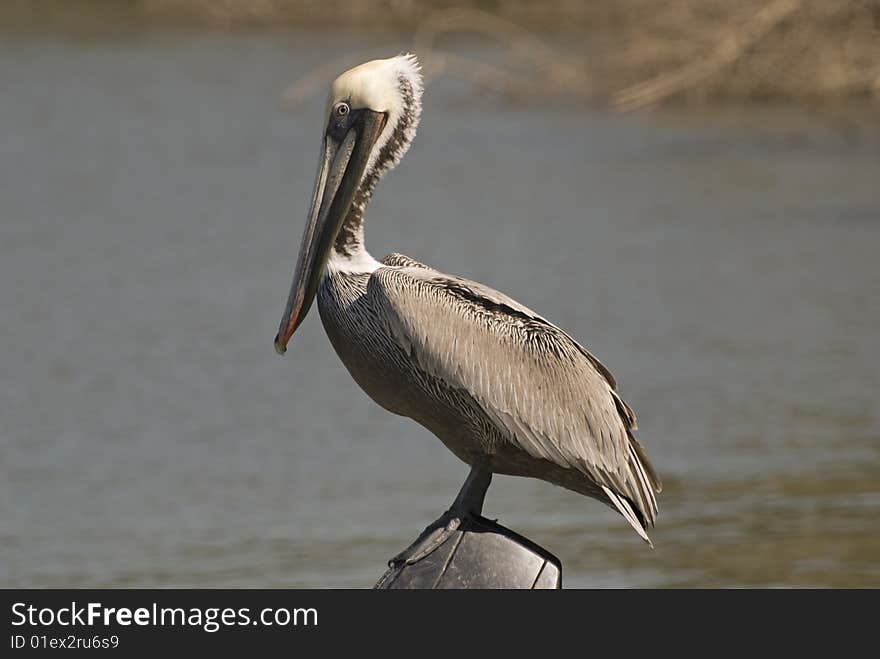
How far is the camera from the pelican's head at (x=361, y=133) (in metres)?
3.76

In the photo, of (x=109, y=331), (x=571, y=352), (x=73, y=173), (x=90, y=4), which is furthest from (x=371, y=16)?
(x=571, y=352)

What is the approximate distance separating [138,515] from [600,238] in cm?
566

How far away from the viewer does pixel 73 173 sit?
49.1 ft

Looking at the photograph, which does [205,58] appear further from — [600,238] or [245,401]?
[245,401]

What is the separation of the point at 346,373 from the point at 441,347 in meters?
A: 5.60

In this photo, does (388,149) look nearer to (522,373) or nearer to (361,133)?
(361,133)

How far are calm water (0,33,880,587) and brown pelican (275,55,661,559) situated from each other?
9.16ft

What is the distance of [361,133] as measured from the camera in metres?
3.80

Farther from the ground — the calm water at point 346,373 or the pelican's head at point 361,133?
the calm water at point 346,373

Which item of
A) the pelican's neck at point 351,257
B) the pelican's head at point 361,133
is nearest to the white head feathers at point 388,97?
the pelican's head at point 361,133

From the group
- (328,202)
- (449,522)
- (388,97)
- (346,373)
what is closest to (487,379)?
(449,522)

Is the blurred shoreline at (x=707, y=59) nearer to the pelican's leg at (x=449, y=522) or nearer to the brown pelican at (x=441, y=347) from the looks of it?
the brown pelican at (x=441, y=347)

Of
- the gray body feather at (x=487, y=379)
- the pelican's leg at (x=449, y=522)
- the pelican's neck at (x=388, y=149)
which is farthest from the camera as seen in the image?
the pelican's neck at (x=388, y=149)

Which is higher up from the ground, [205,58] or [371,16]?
[371,16]
